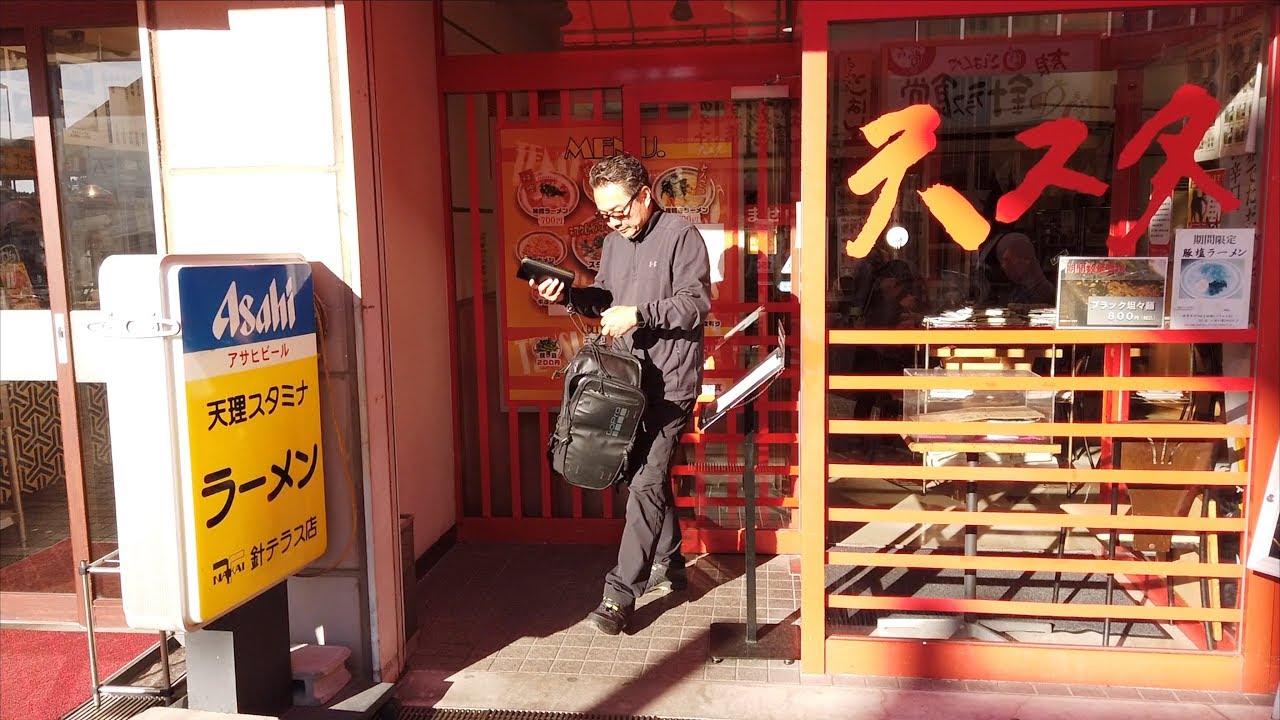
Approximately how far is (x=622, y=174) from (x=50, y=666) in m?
3.39

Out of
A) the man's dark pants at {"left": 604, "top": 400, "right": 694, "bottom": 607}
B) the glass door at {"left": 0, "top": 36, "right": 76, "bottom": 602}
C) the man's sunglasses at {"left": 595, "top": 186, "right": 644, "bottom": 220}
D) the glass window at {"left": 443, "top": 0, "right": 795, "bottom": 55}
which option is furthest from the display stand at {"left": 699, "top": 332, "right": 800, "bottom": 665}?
the glass door at {"left": 0, "top": 36, "right": 76, "bottom": 602}

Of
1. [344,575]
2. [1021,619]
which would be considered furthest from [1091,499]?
[344,575]

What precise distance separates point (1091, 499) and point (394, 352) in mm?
3345

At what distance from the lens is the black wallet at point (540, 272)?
3430mm

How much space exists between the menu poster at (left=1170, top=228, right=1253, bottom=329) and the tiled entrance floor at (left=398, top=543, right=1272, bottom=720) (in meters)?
1.48

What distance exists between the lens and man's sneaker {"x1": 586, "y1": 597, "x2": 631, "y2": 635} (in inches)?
149

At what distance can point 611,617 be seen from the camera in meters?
3.79

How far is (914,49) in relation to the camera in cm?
332

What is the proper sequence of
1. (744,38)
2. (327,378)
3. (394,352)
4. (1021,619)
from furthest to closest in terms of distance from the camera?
1. (744,38)
2. (394,352)
3. (1021,619)
4. (327,378)

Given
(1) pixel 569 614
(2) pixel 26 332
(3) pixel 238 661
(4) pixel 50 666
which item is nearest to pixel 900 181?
(1) pixel 569 614

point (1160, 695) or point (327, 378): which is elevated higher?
point (327, 378)

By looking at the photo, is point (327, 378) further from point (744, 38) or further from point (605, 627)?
point (744, 38)

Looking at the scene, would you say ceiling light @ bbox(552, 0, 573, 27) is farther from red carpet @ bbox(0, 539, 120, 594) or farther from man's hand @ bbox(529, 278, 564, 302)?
red carpet @ bbox(0, 539, 120, 594)

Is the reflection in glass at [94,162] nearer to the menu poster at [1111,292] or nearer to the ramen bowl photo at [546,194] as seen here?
the ramen bowl photo at [546,194]
